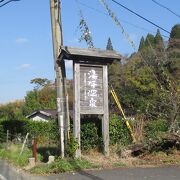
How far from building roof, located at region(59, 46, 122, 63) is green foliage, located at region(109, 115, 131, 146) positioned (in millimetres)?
3221

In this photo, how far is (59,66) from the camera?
1636cm

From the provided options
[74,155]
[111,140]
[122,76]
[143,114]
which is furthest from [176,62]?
[74,155]

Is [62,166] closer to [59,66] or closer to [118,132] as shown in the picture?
[59,66]

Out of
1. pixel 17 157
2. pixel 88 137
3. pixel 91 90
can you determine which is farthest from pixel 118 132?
pixel 17 157

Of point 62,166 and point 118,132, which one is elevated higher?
point 118,132

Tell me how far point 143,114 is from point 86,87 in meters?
6.92

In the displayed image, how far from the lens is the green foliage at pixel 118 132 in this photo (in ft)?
60.8

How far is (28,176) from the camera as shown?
13.5m

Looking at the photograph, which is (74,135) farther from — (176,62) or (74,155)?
(176,62)

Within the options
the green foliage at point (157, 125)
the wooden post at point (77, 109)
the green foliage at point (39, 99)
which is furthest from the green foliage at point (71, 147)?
the green foliage at point (39, 99)

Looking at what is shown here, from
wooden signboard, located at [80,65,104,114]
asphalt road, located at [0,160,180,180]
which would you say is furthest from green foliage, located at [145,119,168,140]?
asphalt road, located at [0,160,180,180]

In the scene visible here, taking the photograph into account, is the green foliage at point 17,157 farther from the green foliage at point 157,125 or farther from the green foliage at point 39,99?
the green foliage at point 39,99

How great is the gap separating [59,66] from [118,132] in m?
4.30

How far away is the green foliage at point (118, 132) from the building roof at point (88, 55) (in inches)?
127
